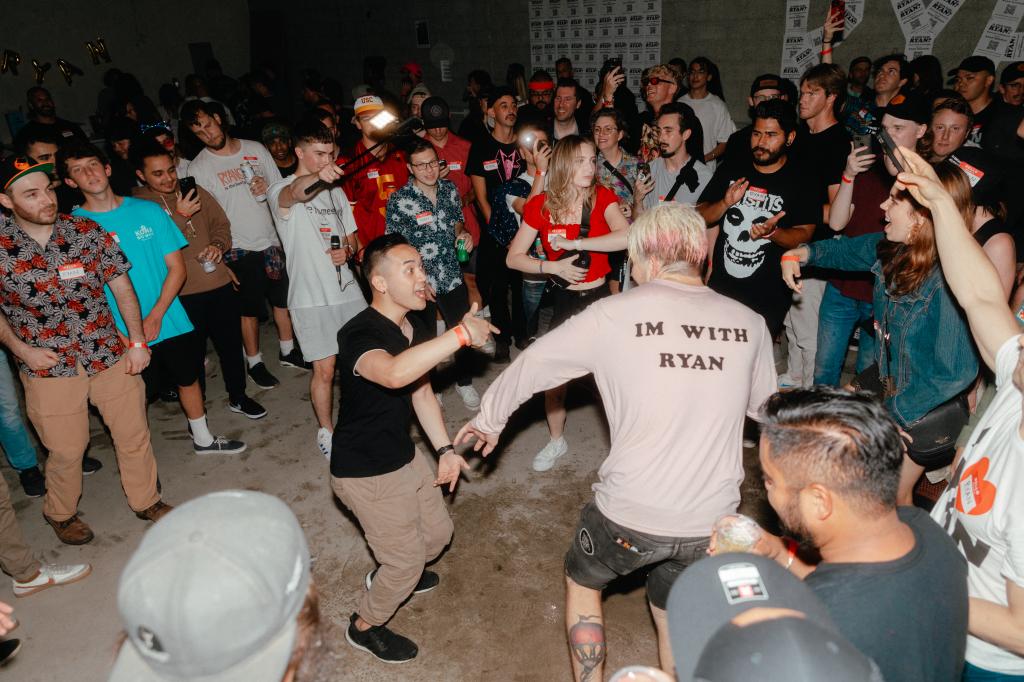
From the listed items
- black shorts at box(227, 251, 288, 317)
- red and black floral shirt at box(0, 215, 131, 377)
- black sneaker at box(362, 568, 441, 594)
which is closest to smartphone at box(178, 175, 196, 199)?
black shorts at box(227, 251, 288, 317)

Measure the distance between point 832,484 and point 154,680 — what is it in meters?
1.54

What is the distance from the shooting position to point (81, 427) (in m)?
3.45

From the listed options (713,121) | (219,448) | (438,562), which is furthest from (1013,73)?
(219,448)

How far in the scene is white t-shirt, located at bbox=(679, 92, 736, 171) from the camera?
6668 millimetres

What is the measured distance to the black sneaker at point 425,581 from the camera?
10.9ft

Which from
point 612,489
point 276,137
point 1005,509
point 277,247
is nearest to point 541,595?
point 612,489

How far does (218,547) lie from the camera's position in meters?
1.13

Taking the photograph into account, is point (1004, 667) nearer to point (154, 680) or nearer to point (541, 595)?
point (541, 595)

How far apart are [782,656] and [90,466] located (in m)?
4.96

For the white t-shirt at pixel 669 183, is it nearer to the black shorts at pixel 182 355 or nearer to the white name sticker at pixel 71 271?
the black shorts at pixel 182 355

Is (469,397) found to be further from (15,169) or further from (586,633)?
(15,169)

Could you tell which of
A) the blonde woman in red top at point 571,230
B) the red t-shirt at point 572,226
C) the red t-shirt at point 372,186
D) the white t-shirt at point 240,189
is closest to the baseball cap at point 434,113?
the red t-shirt at point 372,186

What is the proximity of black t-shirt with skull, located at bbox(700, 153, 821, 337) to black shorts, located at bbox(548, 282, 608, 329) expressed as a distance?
937 mm

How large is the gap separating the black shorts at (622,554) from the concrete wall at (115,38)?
517 inches
